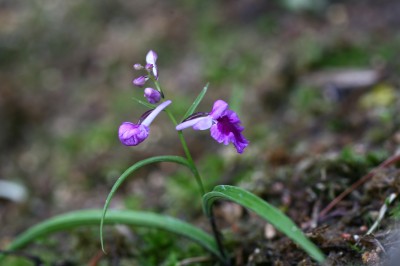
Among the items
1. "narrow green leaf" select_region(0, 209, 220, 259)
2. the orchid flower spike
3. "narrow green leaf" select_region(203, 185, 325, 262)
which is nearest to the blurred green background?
"narrow green leaf" select_region(0, 209, 220, 259)

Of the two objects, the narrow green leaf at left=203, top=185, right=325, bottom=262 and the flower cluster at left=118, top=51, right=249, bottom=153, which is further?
the flower cluster at left=118, top=51, right=249, bottom=153

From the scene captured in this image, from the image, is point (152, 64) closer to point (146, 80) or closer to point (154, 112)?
point (146, 80)

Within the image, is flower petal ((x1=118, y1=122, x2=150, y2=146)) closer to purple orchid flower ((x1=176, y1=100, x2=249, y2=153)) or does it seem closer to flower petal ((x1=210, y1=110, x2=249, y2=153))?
purple orchid flower ((x1=176, y1=100, x2=249, y2=153))

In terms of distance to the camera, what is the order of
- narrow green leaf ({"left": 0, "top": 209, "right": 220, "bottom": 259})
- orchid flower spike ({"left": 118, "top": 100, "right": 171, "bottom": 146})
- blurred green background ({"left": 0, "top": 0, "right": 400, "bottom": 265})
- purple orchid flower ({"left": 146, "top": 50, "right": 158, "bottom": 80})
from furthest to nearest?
1. blurred green background ({"left": 0, "top": 0, "right": 400, "bottom": 265})
2. narrow green leaf ({"left": 0, "top": 209, "right": 220, "bottom": 259})
3. purple orchid flower ({"left": 146, "top": 50, "right": 158, "bottom": 80})
4. orchid flower spike ({"left": 118, "top": 100, "right": 171, "bottom": 146})

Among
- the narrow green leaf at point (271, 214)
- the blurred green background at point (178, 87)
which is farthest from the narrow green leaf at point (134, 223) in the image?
the blurred green background at point (178, 87)

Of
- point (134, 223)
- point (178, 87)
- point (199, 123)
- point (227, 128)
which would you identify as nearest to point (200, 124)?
point (199, 123)

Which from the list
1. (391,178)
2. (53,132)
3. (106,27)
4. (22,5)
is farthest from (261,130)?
(22,5)

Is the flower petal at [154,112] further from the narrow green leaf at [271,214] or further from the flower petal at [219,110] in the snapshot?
the narrow green leaf at [271,214]
